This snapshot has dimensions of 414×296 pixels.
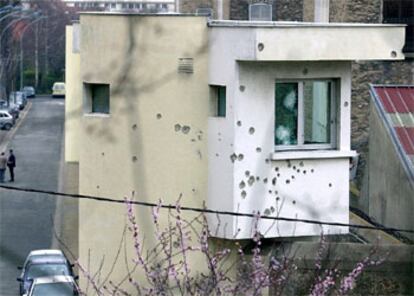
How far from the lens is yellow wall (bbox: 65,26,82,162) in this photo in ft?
48.2

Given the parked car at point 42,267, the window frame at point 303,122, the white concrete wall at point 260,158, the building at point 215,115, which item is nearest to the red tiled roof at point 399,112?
the window frame at point 303,122

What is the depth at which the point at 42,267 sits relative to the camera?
21906 millimetres

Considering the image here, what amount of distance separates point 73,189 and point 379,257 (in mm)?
24531

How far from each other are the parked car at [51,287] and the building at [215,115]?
761 centimetres

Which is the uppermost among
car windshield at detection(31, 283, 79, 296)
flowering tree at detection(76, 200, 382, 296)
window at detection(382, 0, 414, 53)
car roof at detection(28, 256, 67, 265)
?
window at detection(382, 0, 414, 53)

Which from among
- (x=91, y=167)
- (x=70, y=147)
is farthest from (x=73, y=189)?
(x=91, y=167)

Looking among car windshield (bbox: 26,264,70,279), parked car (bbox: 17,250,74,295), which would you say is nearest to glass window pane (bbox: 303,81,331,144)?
parked car (bbox: 17,250,74,295)

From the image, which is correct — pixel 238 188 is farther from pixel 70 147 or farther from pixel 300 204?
pixel 70 147

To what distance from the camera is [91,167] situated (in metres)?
12.2

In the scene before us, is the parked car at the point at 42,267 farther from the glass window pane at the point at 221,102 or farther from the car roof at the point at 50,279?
the glass window pane at the point at 221,102

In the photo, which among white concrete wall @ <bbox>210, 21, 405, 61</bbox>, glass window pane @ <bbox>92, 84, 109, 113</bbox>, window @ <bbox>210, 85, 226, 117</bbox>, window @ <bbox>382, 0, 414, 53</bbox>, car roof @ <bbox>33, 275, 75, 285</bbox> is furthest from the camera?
window @ <bbox>382, 0, 414, 53</bbox>

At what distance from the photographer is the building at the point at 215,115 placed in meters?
11.7

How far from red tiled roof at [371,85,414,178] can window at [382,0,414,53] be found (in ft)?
49.1

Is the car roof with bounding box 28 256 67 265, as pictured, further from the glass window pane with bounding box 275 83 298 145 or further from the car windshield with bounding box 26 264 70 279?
the glass window pane with bounding box 275 83 298 145
